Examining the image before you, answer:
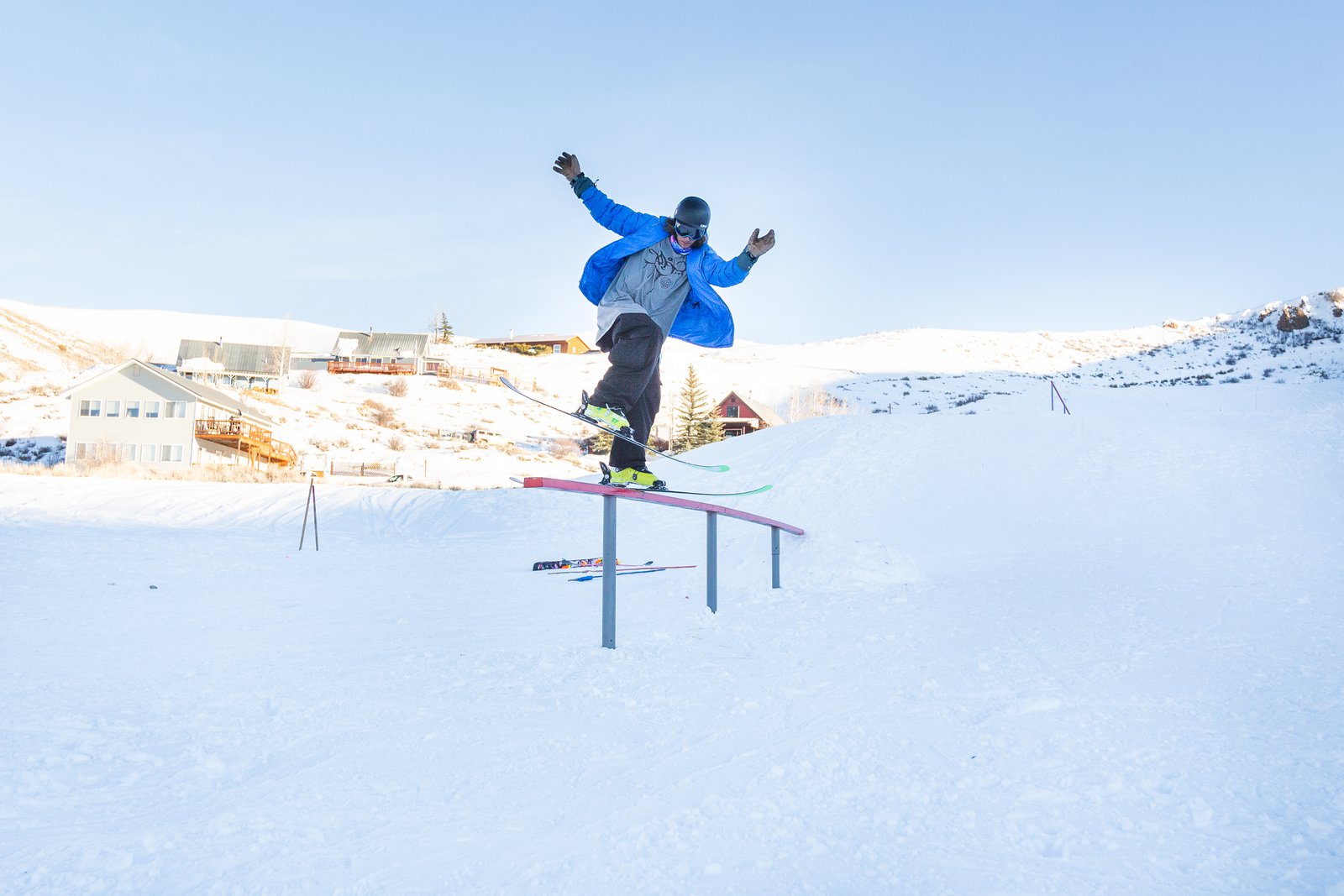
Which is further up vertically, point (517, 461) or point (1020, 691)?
point (517, 461)

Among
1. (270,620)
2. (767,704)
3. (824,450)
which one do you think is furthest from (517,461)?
(767,704)

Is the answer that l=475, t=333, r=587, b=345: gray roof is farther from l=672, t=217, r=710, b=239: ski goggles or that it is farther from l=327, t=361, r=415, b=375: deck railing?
l=672, t=217, r=710, b=239: ski goggles

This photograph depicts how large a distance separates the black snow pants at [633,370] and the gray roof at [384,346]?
50.6 m

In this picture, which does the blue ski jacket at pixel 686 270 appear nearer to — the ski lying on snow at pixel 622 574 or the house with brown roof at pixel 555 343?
the ski lying on snow at pixel 622 574

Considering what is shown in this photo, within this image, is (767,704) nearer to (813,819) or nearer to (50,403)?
(813,819)

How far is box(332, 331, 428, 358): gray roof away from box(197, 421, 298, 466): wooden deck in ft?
73.6

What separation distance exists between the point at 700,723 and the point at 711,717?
0.12 meters

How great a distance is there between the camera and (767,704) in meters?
4.07

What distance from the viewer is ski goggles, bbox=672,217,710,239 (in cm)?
442

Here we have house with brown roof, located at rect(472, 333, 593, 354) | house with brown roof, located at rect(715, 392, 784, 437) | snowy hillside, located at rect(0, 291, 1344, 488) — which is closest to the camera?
snowy hillside, located at rect(0, 291, 1344, 488)

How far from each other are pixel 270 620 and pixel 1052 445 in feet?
42.3

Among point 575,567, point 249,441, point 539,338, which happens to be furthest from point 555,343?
point 575,567

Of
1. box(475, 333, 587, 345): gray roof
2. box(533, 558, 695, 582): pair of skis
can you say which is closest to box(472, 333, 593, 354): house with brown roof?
box(475, 333, 587, 345): gray roof

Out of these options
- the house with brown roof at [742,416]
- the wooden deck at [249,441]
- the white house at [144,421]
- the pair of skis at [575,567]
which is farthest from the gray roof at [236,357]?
the pair of skis at [575,567]
